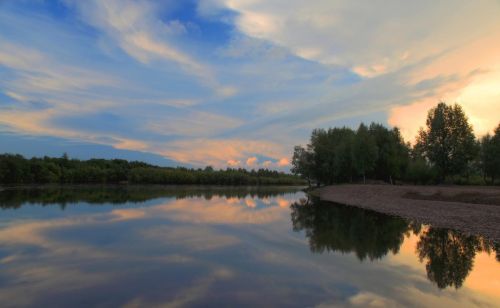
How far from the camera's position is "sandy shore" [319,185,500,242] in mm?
23234

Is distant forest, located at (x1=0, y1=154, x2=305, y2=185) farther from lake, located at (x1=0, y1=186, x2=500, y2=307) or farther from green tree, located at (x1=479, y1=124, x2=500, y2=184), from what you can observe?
green tree, located at (x1=479, y1=124, x2=500, y2=184)

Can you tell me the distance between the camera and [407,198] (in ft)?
144

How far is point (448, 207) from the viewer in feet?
107

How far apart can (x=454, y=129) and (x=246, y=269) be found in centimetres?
6120

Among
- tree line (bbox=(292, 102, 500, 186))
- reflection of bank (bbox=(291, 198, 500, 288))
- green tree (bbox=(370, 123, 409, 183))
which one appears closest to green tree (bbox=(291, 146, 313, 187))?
A: tree line (bbox=(292, 102, 500, 186))

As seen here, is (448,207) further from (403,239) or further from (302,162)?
(302,162)

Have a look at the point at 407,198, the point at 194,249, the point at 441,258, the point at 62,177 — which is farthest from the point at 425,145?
the point at 62,177

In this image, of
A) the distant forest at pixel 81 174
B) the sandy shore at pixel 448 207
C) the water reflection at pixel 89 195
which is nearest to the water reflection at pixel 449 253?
the sandy shore at pixel 448 207

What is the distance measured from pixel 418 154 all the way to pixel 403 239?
6224 cm

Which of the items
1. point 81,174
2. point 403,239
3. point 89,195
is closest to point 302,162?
point 89,195

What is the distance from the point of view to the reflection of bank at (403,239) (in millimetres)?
12828

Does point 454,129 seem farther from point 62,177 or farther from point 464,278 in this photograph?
point 62,177

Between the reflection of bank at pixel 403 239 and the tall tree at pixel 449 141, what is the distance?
42.4 meters

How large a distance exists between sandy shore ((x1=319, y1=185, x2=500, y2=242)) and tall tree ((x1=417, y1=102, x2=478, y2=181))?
16445 millimetres
